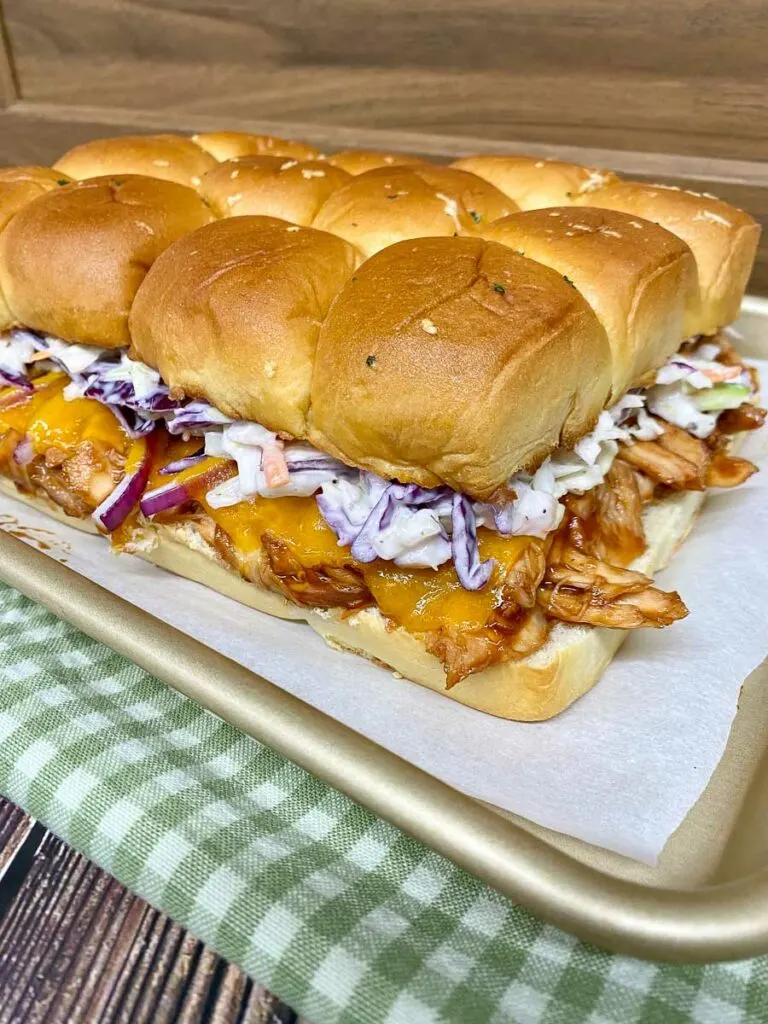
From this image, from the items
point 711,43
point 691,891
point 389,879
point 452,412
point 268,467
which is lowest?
point 389,879

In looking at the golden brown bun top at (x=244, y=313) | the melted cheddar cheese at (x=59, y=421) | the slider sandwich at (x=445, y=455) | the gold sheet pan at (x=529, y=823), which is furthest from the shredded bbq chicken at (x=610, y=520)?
the melted cheddar cheese at (x=59, y=421)

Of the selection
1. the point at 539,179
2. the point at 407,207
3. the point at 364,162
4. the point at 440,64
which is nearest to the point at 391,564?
the point at 407,207

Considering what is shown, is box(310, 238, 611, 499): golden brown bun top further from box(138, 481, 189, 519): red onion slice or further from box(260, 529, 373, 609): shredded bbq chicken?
box(138, 481, 189, 519): red onion slice

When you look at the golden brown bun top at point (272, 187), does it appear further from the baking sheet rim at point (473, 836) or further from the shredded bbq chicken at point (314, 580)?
the baking sheet rim at point (473, 836)

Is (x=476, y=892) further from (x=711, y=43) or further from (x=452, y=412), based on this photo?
(x=711, y=43)

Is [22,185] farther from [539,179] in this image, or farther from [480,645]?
[480,645]

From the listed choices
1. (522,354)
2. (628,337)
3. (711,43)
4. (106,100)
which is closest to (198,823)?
(522,354)
